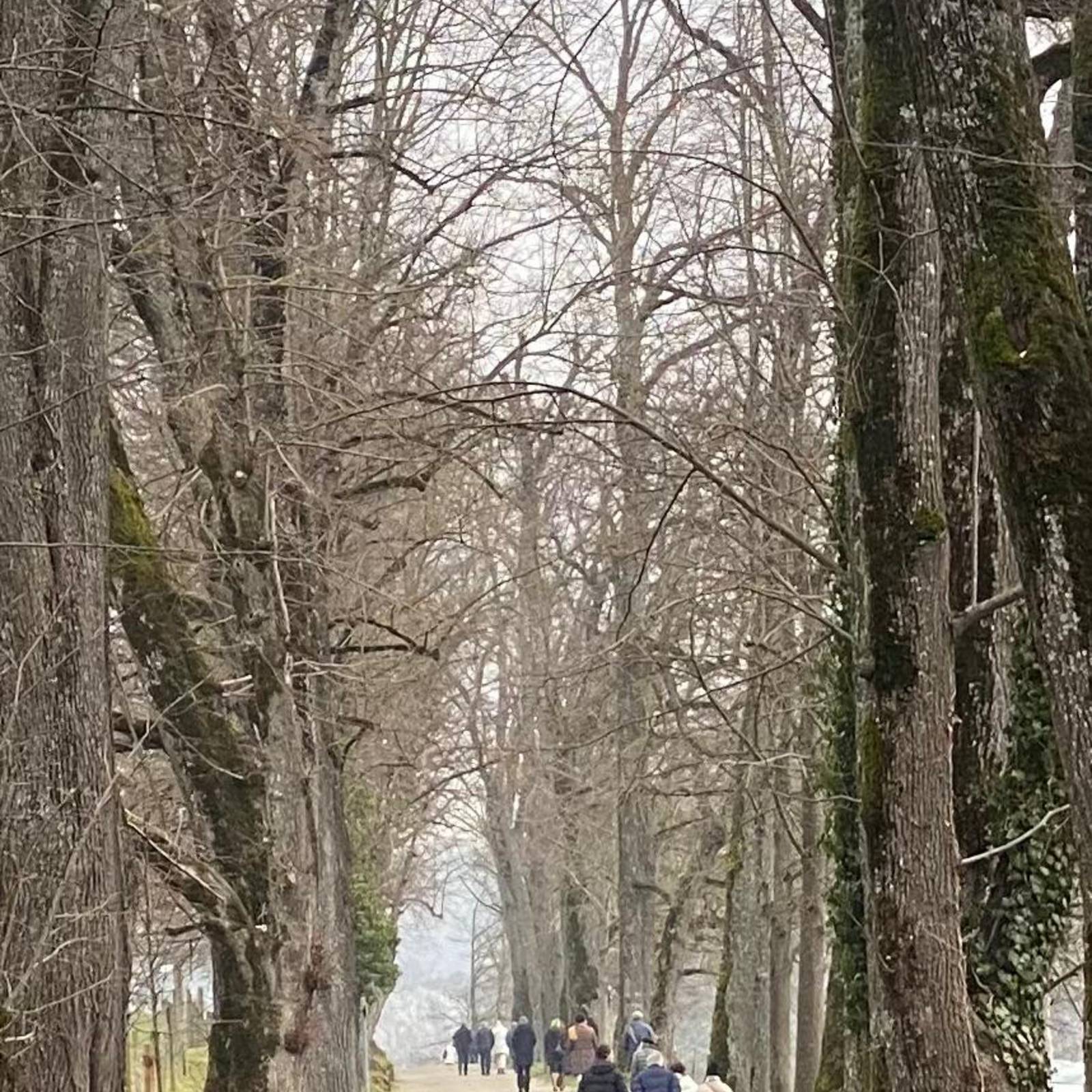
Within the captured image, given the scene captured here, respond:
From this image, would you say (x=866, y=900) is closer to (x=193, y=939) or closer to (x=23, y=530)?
(x=23, y=530)

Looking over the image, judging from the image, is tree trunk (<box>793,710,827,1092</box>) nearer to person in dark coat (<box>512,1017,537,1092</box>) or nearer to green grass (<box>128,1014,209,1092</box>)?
green grass (<box>128,1014,209,1092</box>)

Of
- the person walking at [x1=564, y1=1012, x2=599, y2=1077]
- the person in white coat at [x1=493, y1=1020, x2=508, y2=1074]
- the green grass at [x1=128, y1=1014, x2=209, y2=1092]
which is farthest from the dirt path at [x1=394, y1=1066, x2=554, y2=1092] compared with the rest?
the person walking at [x1=564, y1=1012, x2=599, y2=1077]

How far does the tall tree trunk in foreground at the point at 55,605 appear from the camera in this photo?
6953 mm

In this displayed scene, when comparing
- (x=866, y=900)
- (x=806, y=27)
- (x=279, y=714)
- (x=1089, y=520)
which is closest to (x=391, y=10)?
(x=806, y=27)

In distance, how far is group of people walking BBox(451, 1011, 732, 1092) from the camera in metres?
14.5

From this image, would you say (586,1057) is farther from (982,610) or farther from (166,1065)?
(982,610)

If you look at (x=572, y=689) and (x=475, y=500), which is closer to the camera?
(x=475, y=500)

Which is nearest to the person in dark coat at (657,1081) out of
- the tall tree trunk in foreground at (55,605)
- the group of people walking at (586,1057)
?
the group of people walking at (586,1057)

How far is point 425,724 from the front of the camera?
1978 cm

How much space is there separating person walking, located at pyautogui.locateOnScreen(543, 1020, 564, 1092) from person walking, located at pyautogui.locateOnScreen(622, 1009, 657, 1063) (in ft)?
15.6

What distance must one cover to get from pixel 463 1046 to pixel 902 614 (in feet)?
116

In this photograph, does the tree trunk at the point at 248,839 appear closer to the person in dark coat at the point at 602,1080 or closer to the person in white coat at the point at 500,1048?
the person in dark coat at the point at 602,1080

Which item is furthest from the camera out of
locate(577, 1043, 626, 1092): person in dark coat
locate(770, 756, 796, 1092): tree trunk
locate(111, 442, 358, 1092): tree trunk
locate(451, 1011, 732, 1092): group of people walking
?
locate(770, 756, 796, 1092): tree trunk

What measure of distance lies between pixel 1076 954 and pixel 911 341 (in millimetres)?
6342
